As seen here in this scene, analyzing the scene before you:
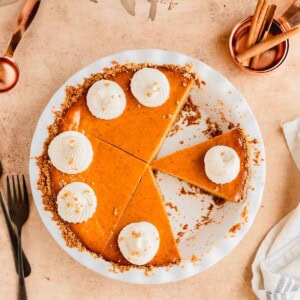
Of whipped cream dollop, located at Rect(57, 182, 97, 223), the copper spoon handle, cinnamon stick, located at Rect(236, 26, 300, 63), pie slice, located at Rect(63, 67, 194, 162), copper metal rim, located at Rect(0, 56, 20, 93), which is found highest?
the copper spoon handle

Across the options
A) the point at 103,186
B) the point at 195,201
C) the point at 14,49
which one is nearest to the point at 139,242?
the point at 103,186

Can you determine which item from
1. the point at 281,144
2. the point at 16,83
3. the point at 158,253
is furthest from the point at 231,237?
the point at 16,83

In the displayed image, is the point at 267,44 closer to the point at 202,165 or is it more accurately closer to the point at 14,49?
the point at 202,165

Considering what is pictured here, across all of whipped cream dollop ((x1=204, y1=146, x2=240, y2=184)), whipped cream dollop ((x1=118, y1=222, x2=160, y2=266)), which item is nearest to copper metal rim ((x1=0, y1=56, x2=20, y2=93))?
whipped cream dollop ((x1=118, y1=222, x2=160, y2=266))

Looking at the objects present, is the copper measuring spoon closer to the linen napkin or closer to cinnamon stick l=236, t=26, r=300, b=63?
cinnamon stick l=236, t=26, r=300, b=63

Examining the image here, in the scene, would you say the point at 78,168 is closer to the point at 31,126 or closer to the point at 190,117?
the point at 31,126

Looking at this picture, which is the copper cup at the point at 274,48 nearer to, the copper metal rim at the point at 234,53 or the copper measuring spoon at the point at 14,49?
the copper metal rim at the point at 234,53
